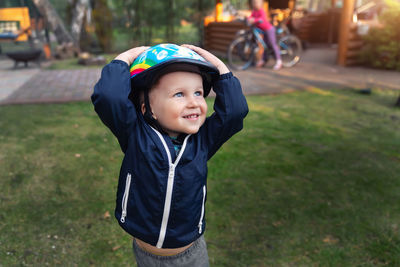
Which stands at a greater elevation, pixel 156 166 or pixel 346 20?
pixel 346 20

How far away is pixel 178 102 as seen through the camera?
1501mm

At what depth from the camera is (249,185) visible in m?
3.53

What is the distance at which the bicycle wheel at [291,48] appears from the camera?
32.4 ft

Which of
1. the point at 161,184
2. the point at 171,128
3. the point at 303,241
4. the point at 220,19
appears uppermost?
the point at 220,19

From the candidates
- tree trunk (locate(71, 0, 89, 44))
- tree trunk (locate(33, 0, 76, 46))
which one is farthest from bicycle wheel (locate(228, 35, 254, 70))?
tree trunk (locate(71, 0, 89, 44))

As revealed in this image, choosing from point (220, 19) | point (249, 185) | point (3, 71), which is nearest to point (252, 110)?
point (249, 185)

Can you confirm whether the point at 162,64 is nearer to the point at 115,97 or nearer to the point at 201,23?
the point at 115,97

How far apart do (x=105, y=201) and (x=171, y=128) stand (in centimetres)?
191

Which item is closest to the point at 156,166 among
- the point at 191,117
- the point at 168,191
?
the point at 168,191

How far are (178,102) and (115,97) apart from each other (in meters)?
0.26

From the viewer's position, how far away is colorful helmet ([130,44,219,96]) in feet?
4.78

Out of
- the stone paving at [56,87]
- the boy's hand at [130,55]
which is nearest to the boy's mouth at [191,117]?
the boy's hand at [130,55]

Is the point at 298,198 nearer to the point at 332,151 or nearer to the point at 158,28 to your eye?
the point at 332,151

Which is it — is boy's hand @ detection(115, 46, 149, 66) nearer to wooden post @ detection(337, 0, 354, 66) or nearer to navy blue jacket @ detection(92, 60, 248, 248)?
navy blue jacket @ detection(92, 60, 248, 248)
